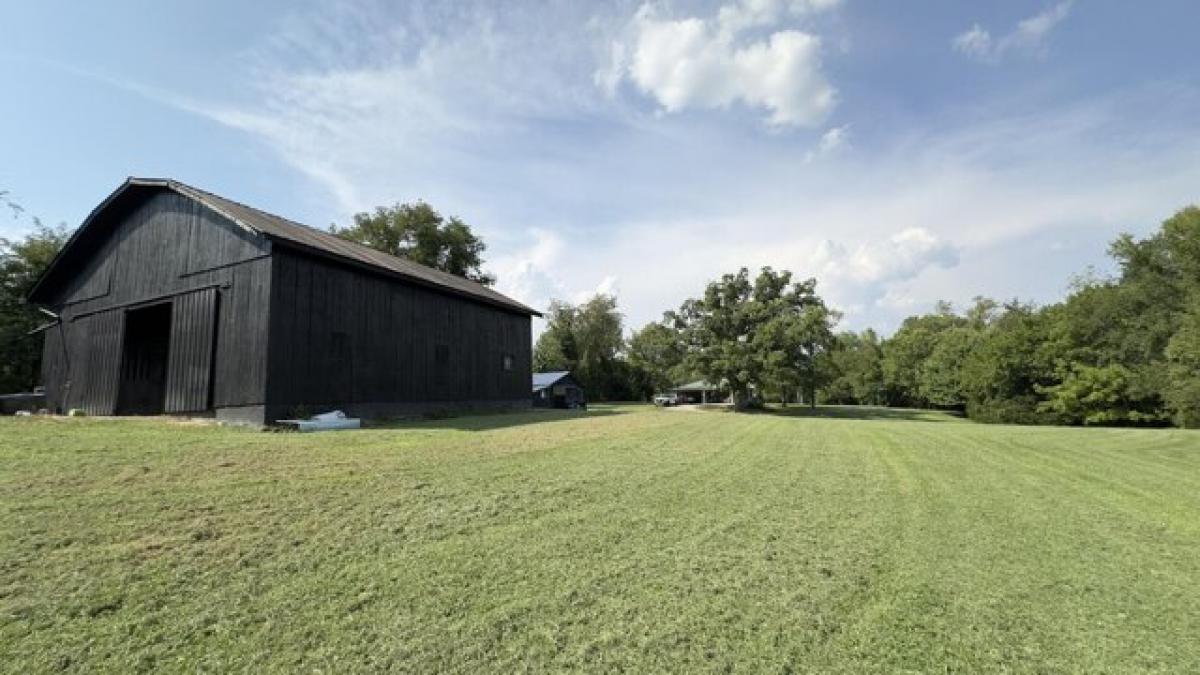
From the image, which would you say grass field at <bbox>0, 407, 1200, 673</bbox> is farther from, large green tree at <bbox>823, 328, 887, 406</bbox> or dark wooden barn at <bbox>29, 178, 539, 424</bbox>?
large green tree at <bbox>823, 328, 887, 406</bbox>

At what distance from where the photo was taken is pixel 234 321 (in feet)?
45.6

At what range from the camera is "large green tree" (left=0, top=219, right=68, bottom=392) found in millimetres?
28250

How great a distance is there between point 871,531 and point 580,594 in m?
3.23

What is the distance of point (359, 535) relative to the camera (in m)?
4.54

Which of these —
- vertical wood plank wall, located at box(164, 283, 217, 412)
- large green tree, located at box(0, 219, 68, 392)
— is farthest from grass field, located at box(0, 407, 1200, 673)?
large green tree, located at box(0, 219, 68, 392)

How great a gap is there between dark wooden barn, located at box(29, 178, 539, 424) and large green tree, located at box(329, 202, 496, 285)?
82.2 ft

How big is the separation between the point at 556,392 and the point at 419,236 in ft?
55.5

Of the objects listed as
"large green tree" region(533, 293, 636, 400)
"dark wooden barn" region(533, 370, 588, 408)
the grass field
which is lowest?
the grass field

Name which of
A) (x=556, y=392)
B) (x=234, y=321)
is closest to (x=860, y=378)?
(x=556, y=392)

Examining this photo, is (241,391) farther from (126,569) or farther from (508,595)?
(508,595)

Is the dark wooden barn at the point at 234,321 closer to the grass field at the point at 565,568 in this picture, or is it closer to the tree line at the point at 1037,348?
the grass field at the point at 565,568

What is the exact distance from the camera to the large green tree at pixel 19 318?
92.7 ft

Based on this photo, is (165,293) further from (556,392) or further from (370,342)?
(556,392)

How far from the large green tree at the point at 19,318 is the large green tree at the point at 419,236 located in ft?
56.7
